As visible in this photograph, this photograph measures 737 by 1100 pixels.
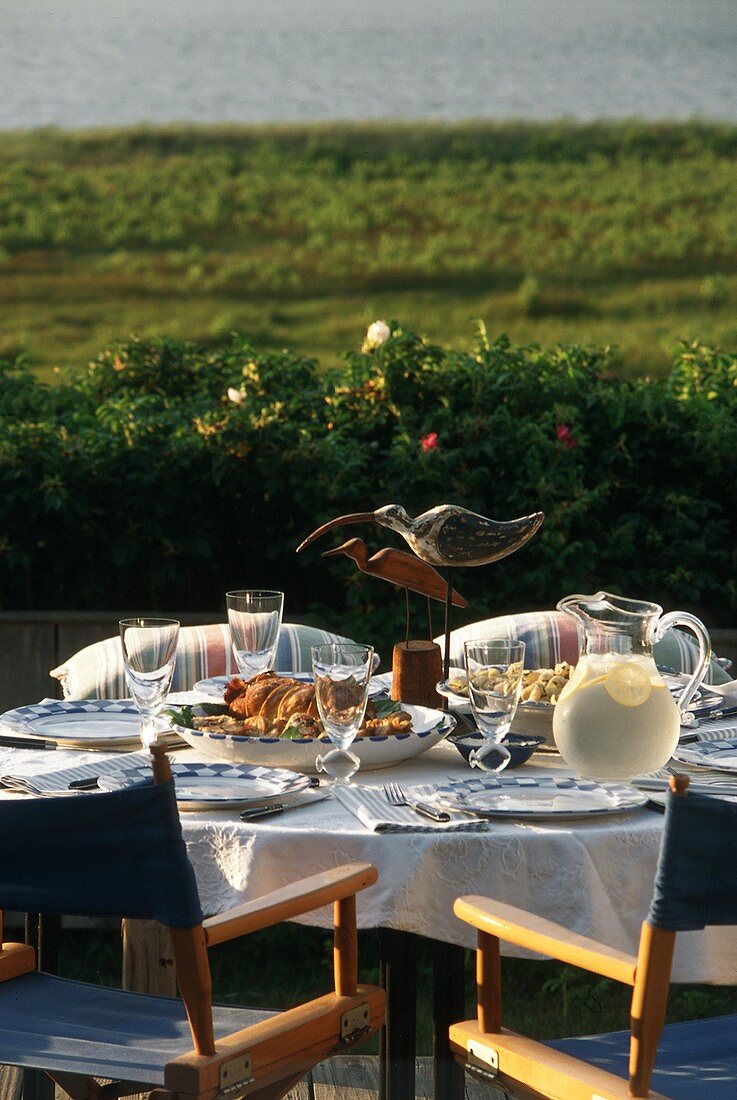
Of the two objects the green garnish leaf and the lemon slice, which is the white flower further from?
the lemon slice

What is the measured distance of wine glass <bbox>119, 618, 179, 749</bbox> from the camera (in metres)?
1.93

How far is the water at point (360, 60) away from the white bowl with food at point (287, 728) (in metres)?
5.52

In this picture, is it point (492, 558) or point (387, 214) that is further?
point (387, 214)

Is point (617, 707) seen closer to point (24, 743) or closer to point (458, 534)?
point (458, 534)

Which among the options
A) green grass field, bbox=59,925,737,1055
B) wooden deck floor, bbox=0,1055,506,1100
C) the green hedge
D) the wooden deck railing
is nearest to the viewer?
wooden deck floor, bbox=0,1055,506,1100

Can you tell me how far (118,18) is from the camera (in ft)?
23.2

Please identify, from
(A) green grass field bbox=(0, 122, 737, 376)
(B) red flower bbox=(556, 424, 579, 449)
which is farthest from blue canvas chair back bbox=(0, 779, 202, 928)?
(A) green grass field bbox=(0, 122, 737, 376)

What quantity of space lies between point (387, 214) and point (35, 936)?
5306 mm

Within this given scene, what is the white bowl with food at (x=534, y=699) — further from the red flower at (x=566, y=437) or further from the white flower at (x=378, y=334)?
the white flower at (x=378, y=334)

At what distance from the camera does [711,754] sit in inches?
78.5

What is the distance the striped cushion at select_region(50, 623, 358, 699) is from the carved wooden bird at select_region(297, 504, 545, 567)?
31.3 inches

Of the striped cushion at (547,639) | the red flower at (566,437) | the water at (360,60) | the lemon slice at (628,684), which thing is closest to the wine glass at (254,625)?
the lemon slice at (628,684)

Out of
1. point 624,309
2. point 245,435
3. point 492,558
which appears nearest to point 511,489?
point 245,435

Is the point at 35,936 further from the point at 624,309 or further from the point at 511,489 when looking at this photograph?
the point at 624,309
